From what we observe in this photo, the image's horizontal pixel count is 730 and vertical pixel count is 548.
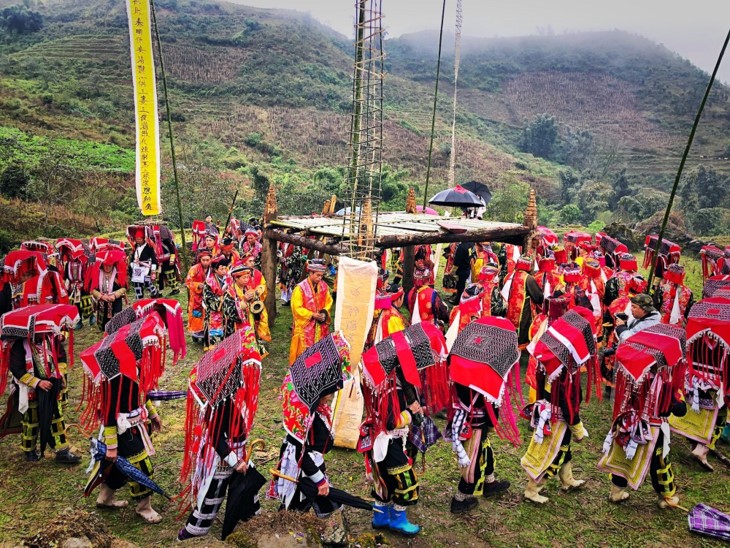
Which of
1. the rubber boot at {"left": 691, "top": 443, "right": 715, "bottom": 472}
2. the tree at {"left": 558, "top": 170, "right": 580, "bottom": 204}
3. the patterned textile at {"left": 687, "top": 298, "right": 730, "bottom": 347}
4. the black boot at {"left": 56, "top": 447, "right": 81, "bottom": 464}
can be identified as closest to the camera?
the patterned textile at {"left": 687, "top": 298, "right": 730, "bottom": 347}

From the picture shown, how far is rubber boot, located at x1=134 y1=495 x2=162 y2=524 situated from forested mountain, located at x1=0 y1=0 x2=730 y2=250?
49.1ft

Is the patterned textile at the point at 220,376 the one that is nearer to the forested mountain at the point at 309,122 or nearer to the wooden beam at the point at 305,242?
the wooden beam at the point at 305,242

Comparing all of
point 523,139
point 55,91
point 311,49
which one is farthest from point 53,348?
point 311,49

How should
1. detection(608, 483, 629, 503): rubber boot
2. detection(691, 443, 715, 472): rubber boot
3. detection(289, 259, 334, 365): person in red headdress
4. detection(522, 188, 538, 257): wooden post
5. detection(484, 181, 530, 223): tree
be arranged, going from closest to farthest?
1. detection(608, 483, 629, 503): rubber boot
2. detection(691, 443, 715, 472): rubber boot
3. detection(289, 259, 334, 365): person in red headdress
4. detection(522, 188, 538, 257): wooden post
5. detection(484, 181, 530, 223): tree

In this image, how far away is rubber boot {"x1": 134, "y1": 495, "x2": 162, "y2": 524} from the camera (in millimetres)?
4617

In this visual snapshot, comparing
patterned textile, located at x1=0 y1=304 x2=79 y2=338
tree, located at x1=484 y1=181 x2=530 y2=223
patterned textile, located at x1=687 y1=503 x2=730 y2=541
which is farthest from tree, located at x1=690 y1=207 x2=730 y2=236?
patterned textile, located at x1=0 y1=304 x2=79 y2=338

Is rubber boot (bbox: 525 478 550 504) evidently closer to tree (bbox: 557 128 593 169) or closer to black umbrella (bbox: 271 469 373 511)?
black umbrella (bbox: 271 469 373 511)

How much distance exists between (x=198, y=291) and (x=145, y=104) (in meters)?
4.28

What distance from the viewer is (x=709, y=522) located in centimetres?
469

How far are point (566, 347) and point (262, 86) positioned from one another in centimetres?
4934

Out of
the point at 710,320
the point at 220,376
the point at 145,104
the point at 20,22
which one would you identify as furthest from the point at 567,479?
the point at 20,22

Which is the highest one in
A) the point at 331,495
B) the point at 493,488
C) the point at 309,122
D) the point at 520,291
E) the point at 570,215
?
the point at 309,122

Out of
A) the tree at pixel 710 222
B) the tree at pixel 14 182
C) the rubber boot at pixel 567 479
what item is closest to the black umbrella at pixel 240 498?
Answer: the rubber boot at pixel 567 479

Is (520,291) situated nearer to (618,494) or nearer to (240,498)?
(618,494)
